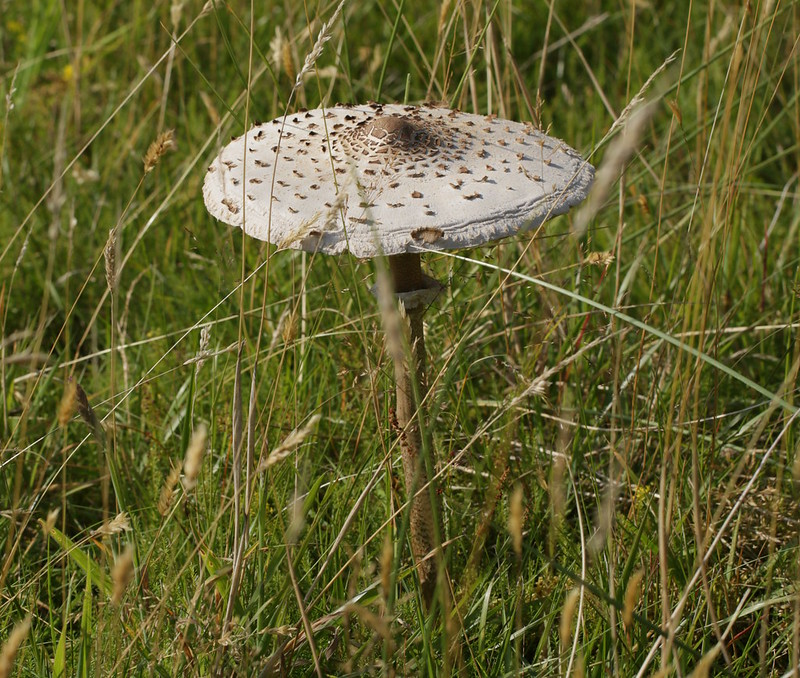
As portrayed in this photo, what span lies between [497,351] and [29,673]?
1.68 metres

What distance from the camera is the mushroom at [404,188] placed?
169 cm

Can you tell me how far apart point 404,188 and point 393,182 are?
0.03 meters

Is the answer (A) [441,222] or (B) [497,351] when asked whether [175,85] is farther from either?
(A) [441,222]

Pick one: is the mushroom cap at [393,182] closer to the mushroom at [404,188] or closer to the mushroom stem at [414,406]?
the mushroom at [404,188]

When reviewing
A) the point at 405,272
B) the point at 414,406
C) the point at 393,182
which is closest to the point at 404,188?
the point at 393,182

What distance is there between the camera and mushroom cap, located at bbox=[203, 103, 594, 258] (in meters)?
1.68

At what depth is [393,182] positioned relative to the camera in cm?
179

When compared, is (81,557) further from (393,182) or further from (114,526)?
(393,182)

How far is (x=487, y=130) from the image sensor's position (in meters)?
2.09

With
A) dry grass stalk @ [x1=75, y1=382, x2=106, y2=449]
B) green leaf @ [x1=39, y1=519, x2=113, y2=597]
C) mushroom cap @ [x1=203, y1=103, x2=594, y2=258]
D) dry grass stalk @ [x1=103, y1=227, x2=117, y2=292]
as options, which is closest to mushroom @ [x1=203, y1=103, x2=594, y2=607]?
mushroom cap @ [x1=203, y1=103, x2=594, y2=258]

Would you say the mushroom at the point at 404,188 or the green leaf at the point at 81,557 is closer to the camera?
the mushroom at the point at 404,188

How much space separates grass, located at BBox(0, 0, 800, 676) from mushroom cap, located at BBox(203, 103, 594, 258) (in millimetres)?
102

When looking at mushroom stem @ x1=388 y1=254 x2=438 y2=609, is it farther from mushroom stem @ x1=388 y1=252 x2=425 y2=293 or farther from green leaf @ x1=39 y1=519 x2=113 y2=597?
green leaf @ x1=39 y1=519 x2=113 y2=597

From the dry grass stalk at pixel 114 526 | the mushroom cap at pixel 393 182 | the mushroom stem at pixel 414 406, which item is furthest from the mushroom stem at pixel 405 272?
the dry grass stalk at pixel 114 526
